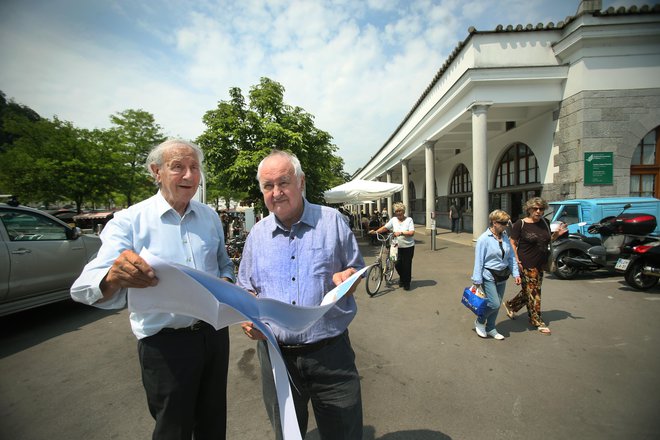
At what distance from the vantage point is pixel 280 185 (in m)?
1.59

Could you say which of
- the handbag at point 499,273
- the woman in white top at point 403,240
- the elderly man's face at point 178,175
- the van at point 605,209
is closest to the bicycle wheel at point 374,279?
the woman in white top at point 403,240

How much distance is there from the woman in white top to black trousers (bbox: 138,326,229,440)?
5185 mm

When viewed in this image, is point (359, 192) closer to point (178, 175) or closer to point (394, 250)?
point (394, 250)

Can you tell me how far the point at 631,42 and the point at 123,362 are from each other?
16.9 m

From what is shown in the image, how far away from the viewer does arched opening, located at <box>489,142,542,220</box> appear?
42.1 feet

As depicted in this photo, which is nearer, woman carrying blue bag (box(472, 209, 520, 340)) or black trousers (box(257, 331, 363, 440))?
black trousers (box(257, 331, 363, 440))

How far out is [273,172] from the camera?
1.57 m

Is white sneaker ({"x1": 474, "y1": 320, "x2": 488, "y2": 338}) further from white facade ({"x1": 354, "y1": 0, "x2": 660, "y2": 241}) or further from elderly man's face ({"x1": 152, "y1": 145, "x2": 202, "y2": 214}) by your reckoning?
white facade ({"x1": 354, "y1": 0, "x2": 660, "y2": 241})

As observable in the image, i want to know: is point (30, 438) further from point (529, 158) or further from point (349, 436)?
point (529, 158)

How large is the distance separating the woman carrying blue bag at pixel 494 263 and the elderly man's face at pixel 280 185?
3.16m

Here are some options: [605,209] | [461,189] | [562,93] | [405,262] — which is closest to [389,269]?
[405,262]

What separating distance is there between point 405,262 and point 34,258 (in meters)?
7.01

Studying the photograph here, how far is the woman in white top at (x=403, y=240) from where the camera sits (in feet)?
20.6

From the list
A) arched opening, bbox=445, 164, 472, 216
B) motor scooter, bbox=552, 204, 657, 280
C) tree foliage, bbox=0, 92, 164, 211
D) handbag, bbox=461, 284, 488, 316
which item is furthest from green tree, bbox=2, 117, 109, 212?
motor scooter, bbox=552, 204, 657, 280
